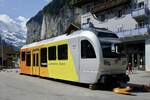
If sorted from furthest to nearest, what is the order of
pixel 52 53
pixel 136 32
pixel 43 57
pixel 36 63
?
pixel 136 32 < pixel 36 63 < pixel 43 57 < pixel 52 53

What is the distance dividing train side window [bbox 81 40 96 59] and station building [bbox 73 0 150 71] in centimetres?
2457

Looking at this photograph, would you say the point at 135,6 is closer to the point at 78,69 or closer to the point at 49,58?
the point at 49,58

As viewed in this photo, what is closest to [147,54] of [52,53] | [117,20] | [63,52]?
[117,20]

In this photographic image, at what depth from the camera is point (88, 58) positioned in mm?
18297

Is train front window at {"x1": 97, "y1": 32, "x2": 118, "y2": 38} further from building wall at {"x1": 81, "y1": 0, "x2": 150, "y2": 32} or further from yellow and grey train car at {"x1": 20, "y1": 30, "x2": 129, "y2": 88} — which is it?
building wall at {"x1": 81, "y1": 0, "x2": 150, "y2": 32}

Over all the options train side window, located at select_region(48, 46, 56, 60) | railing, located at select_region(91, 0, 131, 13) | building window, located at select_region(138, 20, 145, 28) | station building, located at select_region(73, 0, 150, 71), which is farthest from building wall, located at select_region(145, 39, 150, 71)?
train side window, located at select_region(48, 46, 56, 60)

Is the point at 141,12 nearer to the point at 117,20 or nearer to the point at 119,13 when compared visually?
the point at 119,13

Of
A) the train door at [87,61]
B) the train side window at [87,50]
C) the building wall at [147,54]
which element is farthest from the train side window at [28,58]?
the building wall at [147,54]

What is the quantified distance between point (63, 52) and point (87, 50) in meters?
3.11

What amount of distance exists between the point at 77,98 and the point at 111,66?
4.31m

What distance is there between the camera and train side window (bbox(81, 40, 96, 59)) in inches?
707

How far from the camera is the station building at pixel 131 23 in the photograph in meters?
44.0

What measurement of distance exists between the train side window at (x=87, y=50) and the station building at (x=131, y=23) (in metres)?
24.6

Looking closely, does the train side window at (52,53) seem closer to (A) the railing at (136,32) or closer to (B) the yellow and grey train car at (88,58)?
(B) the yellow and grey train car at (88,58)
